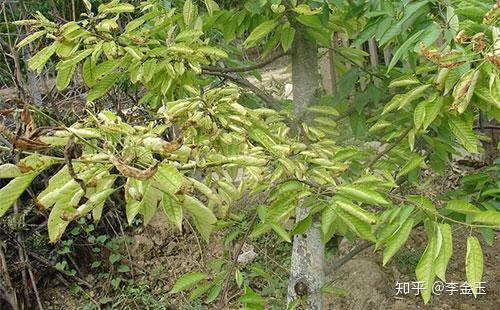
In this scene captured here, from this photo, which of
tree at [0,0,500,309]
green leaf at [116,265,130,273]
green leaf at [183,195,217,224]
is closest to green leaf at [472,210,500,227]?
tree at [0,0,500,309]

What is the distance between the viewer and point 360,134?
186cm

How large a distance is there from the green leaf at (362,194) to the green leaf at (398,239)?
0.07 meters

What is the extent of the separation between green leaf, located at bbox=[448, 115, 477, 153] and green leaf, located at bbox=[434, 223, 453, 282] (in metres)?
0.25

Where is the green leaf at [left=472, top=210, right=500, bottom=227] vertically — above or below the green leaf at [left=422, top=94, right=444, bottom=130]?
below

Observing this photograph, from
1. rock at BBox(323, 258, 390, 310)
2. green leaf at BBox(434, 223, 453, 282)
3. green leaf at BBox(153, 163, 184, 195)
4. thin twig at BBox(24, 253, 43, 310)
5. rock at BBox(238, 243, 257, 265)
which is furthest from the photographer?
rock at BBox(238, 243, 257, 265)

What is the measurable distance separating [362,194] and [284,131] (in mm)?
432

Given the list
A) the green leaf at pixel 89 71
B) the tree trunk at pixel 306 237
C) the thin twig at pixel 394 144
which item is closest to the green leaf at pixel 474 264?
the thin twig at pixel 394 144

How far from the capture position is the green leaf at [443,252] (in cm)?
105

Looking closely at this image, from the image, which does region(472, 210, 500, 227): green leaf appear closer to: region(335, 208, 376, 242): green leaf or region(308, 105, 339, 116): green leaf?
region(335, 208, 376, 242): green leaf

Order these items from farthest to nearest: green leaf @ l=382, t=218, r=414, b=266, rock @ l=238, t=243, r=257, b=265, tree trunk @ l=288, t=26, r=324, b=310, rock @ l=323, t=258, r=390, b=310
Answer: rock @ l=238, t=243, r=257, b=265 → rock @ l=323, t=258, r=390, b=310 → tree trunk @ l=288, t=26, r=324, b=310 → green leaf @ l=382, t=218, r=414, b=266

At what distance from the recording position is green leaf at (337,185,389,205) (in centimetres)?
115

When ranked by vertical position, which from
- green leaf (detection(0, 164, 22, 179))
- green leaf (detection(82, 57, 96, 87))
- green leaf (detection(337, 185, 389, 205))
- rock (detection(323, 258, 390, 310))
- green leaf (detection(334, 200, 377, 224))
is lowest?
rock (detection(323, 258, 390, 310))

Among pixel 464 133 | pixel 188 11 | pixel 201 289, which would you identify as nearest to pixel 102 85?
pixel 188 11

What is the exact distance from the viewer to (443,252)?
1.07m
